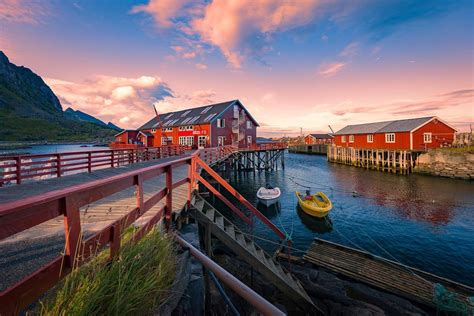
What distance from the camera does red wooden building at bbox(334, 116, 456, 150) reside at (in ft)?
112

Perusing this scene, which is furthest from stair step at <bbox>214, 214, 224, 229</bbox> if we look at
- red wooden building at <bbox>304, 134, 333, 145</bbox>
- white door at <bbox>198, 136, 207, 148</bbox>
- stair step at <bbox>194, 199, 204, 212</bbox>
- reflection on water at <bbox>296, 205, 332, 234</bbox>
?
red wooden building at <bbox>304, 134, 333, 145</bbox>

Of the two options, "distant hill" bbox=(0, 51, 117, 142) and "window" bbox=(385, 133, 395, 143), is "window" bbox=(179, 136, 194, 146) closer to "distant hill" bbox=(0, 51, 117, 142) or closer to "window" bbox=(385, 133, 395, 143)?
"window" bbox=(385, 133, 395, 143)

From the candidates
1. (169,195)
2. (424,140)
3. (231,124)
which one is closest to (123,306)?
(169,195)

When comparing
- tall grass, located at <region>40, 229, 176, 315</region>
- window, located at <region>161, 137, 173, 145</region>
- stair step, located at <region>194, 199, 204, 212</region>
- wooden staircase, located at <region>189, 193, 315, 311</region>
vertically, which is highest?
window, located at <region>161, 137, 173, 145</region>

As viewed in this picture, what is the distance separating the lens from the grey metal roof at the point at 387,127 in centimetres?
3491

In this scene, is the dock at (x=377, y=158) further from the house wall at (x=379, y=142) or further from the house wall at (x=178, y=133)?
the house wall at (x=178, y=133)

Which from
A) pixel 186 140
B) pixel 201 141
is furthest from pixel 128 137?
pixel 201 141

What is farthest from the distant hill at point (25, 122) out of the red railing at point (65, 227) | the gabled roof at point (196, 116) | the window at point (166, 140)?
the red railing at point (65, 227)

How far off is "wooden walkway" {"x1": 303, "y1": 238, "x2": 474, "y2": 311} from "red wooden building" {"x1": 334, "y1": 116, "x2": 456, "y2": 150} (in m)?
A: 32.9

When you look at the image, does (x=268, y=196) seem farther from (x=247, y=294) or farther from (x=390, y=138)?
(x=390, y=138)

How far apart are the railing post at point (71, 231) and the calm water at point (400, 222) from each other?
12122 mm

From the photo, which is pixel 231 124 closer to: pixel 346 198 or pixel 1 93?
pixel 346 198

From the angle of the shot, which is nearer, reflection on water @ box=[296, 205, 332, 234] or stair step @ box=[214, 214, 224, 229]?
stair step @ box=[214, 214, 224, 229]

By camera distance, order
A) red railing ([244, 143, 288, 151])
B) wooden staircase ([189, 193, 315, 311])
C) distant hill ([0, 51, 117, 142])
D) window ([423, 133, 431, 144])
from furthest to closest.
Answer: distant hill ([0, 51, 117, 142]) → red railing ([244, 143, 288, 151]) → window ([423, 133, 431, 144]) → wooden staircase ([189, 193, 315, 311])
